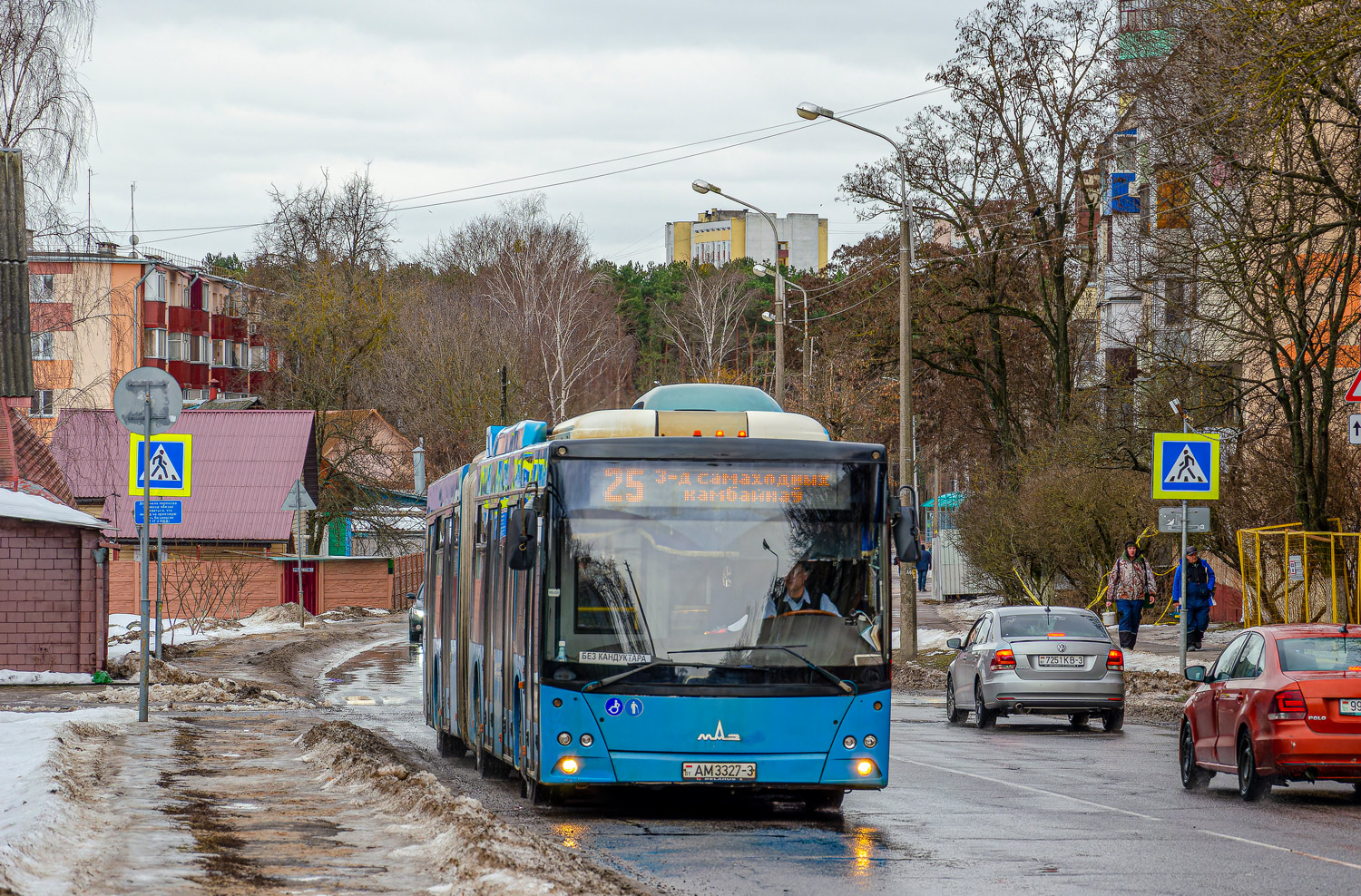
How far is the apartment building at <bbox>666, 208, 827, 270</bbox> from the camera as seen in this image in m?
138

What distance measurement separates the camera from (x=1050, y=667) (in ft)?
68.3

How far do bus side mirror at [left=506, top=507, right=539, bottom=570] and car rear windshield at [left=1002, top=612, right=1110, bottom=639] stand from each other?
10.4 metres

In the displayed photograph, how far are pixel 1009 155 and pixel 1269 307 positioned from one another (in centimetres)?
1690

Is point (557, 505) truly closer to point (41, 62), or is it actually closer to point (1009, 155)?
point (41, 62)

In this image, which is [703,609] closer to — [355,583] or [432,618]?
[432,618]

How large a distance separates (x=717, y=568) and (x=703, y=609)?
30 cm

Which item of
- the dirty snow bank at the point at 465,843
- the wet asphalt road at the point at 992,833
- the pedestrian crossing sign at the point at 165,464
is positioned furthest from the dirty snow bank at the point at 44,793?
the wet asphalt road at the point at 992,833

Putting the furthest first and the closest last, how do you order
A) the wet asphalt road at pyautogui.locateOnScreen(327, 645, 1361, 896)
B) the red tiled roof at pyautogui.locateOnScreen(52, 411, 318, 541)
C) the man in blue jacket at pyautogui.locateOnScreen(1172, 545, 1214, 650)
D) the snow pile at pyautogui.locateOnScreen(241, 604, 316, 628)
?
the red tiled roof at pyautogui.locateOnScreen(52, 411, 318, 541) < the snow pile at pyautogui.locateOnScreen(241, 604, 316, 628) < the man in blue jacket at pyautogui.locateOnScreen(1172, 545, 1214, 650) < the wet asphalt road at pyautogui.locateOnScreen(327, 645, 1361, 896)

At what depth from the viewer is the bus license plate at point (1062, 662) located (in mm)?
20766

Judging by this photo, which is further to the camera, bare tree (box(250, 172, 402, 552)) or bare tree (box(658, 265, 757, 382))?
bare tree (box(658, 265, 757, 382))

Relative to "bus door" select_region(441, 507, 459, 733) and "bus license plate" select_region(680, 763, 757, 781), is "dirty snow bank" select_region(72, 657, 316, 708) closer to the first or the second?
"bus door" select_region(441, 507, 459, 733)

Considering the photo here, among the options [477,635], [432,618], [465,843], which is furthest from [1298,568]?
[465,843]

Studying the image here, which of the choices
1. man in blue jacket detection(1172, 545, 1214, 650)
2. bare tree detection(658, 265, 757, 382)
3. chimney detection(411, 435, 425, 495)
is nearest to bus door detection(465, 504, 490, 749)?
man in blue jacket detection(1172, 545, 1214, 650)

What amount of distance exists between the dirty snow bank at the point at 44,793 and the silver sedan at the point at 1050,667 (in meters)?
10.2
